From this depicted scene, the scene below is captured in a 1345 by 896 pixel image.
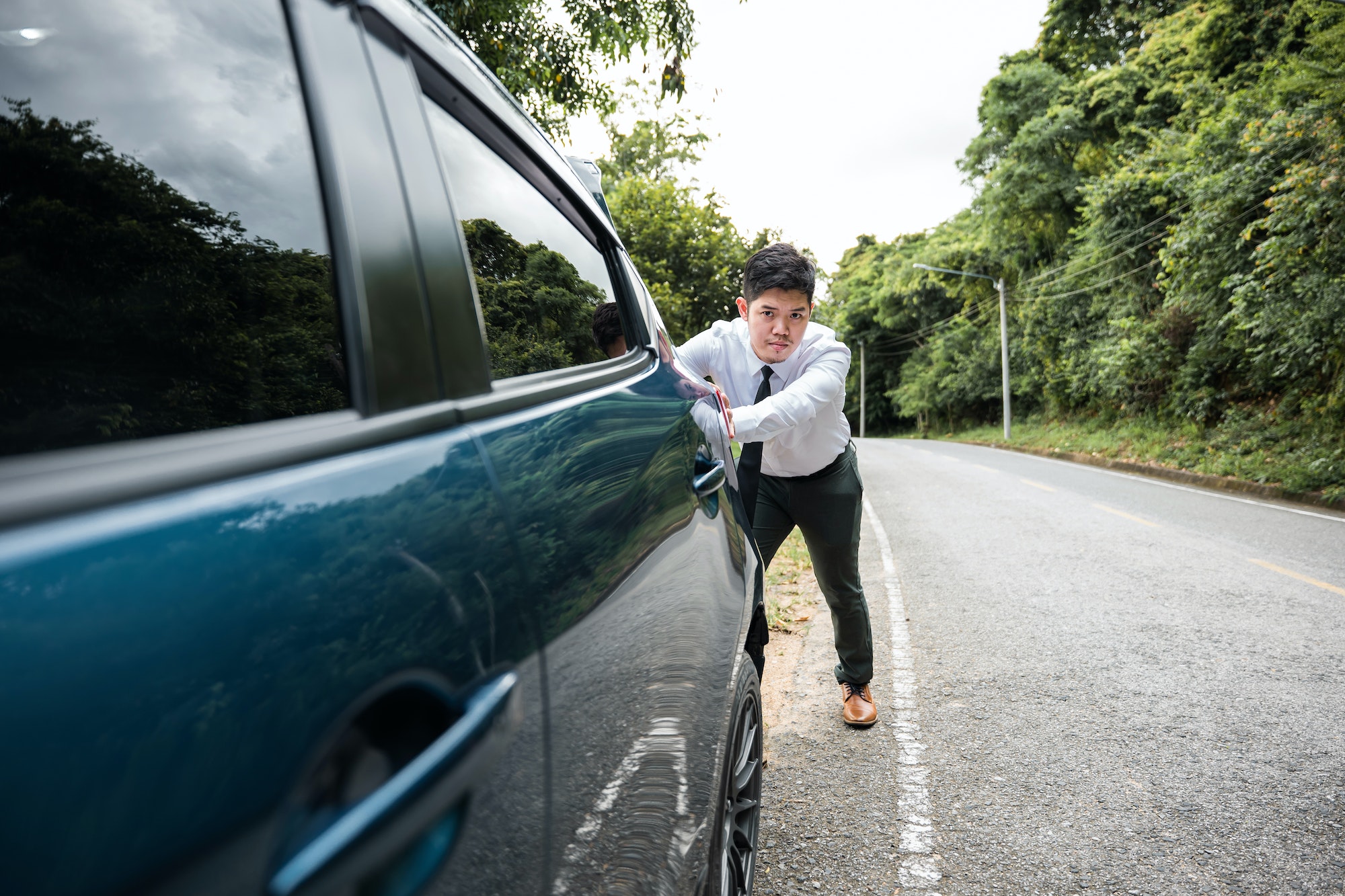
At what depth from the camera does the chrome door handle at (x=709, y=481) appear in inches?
78.1

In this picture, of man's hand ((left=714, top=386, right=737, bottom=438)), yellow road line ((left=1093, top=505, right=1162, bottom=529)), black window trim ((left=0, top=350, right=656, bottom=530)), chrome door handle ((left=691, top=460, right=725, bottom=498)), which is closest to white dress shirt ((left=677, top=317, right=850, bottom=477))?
man's hand ((left=714, top=386, right=737, bottom=438))

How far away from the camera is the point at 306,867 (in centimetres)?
63

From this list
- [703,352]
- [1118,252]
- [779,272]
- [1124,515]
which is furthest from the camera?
[1118,252]

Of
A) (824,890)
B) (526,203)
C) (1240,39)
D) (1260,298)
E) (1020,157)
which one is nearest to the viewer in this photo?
(526,203)

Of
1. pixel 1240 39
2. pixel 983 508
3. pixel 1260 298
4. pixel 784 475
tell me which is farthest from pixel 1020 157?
pixel 784 475

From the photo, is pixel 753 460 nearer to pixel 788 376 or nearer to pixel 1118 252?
pixel 788 376

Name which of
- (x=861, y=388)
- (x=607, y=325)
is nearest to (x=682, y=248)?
(x=607, y=325)

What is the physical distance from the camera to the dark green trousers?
11.5 ft

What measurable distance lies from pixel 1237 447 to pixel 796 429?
16161 mm

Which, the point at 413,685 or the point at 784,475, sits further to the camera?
the point at 784,475

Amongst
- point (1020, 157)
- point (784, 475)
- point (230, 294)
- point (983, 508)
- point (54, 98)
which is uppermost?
point (1020, 157)

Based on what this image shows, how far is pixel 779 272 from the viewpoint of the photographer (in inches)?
121

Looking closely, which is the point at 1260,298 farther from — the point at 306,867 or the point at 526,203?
the point at 306,867

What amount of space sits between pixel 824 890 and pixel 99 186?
2.59 m
